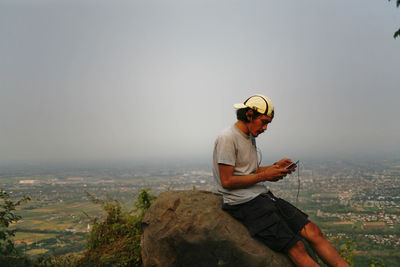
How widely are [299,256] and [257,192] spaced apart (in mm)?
1142

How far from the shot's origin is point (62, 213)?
13.1 meters

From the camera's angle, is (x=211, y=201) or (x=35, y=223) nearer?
(x=211, y=201)

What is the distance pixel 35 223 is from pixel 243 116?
10.8m

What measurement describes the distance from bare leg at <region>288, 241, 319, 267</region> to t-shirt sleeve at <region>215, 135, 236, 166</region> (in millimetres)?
1611

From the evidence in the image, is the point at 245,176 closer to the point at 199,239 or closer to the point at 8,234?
the point at 199,239

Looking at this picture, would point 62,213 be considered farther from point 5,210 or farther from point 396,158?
point 396,158

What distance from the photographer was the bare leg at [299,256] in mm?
4148

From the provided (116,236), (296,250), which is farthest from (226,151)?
(116,236)

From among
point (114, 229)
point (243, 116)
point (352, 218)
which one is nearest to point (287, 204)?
point (243, 116)

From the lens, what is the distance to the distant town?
7094 mm

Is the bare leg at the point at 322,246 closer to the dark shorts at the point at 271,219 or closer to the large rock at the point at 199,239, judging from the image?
the dark shorts at the point at 271,219

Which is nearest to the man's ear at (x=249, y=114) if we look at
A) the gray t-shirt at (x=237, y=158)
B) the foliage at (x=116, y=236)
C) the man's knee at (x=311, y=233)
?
the gray t-shirt at (x=237, y=158)

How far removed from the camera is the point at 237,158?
15.0ft

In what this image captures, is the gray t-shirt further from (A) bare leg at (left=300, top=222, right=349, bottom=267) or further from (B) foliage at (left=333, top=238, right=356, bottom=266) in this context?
(B) foliage at (left=333, top=238, right=356, bottom=266)
